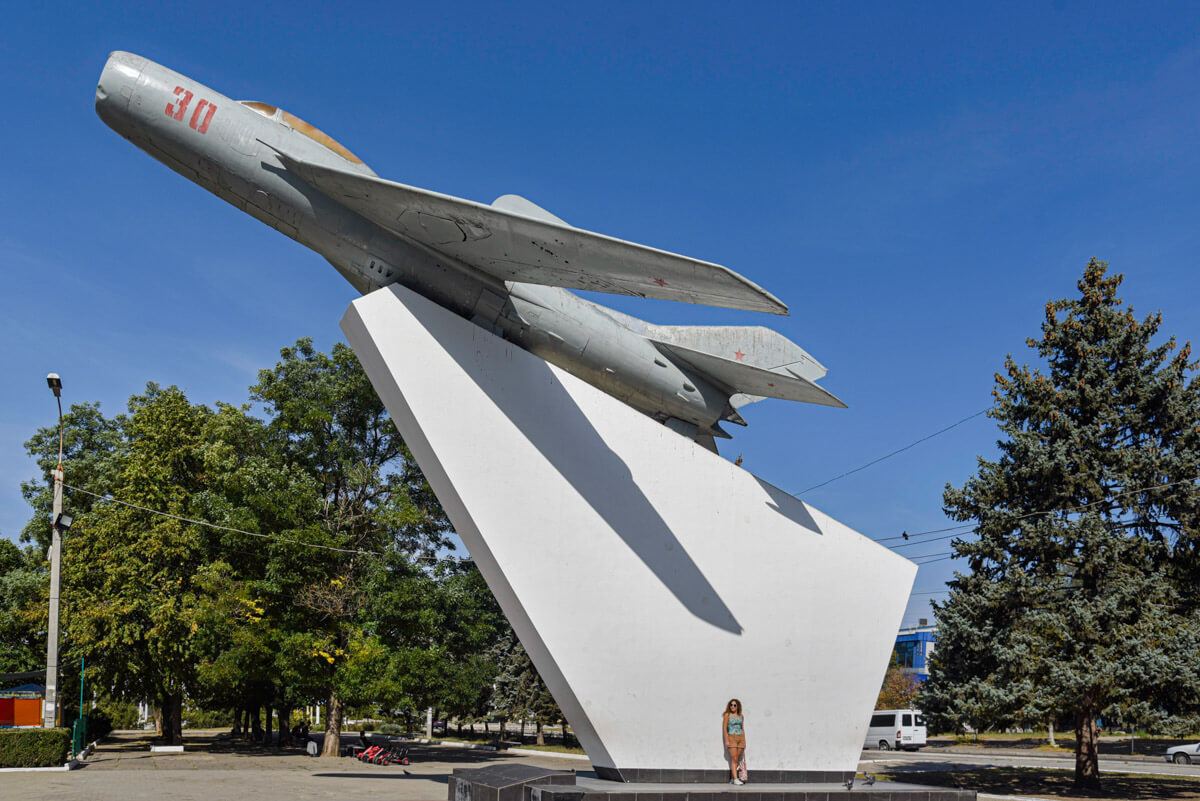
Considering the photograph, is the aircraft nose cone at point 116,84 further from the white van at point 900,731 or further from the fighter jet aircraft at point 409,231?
the white van at point 900,731

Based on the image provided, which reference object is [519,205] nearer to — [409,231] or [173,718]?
[409,231]

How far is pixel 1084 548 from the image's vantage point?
2023 cm

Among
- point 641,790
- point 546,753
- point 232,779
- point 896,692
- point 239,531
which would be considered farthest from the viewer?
point 896,692

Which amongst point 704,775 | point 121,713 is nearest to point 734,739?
point 704,775

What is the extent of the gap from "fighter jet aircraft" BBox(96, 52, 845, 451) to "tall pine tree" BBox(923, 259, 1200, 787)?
1314 centimetres

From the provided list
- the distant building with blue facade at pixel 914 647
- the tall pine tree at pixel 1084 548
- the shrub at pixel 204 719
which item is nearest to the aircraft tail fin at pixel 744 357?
the tall pine tree at pixel 1084 548

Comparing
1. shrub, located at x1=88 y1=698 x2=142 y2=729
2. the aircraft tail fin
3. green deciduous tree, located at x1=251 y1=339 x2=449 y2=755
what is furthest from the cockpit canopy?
shrub, located at x1=88 y1=698 x2=142 y2=729

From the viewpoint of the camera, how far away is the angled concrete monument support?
32.8 ft

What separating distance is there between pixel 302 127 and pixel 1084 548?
18563 millimetres

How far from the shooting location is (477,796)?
1001cm

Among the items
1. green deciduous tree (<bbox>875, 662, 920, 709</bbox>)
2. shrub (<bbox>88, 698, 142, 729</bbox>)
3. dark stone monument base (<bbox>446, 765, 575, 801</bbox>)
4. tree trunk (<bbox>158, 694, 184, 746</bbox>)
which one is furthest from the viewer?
green deciduous tree (<bbox>875, 662, 920, 709</bbox>)

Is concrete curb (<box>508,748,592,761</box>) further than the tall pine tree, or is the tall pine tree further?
Answer: concrete curb (<box>508,748,592,761</box>)

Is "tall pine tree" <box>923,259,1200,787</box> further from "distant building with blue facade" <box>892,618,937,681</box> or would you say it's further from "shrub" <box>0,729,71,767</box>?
"distant building with blue facade" <box>892,618,937,681</box>

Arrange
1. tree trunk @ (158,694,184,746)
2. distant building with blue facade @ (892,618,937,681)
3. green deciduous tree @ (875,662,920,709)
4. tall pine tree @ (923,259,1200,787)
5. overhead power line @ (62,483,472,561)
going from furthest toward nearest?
distant building with blue facade @ (892,618,937,681) → green deciduous tree @ (875,662,920,709) → tree trunk @ (158,694,184,746) → overhead power line @ (62,483,472,561) → tall pine tree @ (923,259,1200,787)
